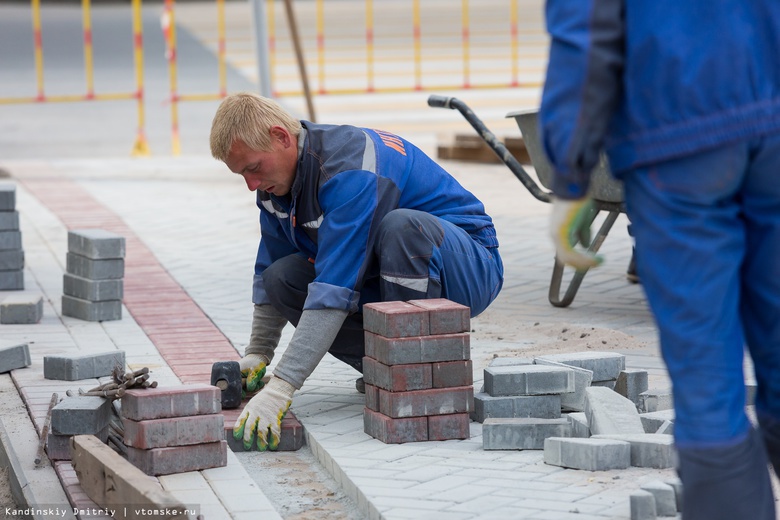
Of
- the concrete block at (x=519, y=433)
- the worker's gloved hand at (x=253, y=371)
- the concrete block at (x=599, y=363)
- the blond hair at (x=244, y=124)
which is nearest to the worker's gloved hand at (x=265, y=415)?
the worker's gloved hand at (x=253, y=371)

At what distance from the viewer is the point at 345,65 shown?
19922mm

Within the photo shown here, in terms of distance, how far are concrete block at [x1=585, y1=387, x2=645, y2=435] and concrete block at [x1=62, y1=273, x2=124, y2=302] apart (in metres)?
2.84

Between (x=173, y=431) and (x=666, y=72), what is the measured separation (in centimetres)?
206

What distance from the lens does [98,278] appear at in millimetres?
5902

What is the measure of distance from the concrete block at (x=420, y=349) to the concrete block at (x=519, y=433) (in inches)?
10.0

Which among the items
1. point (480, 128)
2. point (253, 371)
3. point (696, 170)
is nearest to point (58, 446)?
point (253, 371)

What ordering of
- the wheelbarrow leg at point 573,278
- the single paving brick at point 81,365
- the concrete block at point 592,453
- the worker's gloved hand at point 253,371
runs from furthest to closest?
1. the wheelbarrow leg at point 573,278
2. the single paving brick at point 81,365
3. the worker's gloved hand at point 253,371
4. the concrete block at point 592,453

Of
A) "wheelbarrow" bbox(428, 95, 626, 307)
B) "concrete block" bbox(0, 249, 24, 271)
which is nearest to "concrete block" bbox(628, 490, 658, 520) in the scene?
"wheelbarrow" bbox(428, 95, 626, 307)

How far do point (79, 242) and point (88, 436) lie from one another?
2539 millimetres

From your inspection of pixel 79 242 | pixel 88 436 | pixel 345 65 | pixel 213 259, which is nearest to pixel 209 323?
pixel 79 242

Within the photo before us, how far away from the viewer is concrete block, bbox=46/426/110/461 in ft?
12.7

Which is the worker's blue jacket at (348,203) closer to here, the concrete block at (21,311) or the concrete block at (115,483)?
the concrete block at (115,483)

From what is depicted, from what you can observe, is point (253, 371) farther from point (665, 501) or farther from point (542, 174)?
point (542, 174)

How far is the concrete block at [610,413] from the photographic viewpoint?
381cm
